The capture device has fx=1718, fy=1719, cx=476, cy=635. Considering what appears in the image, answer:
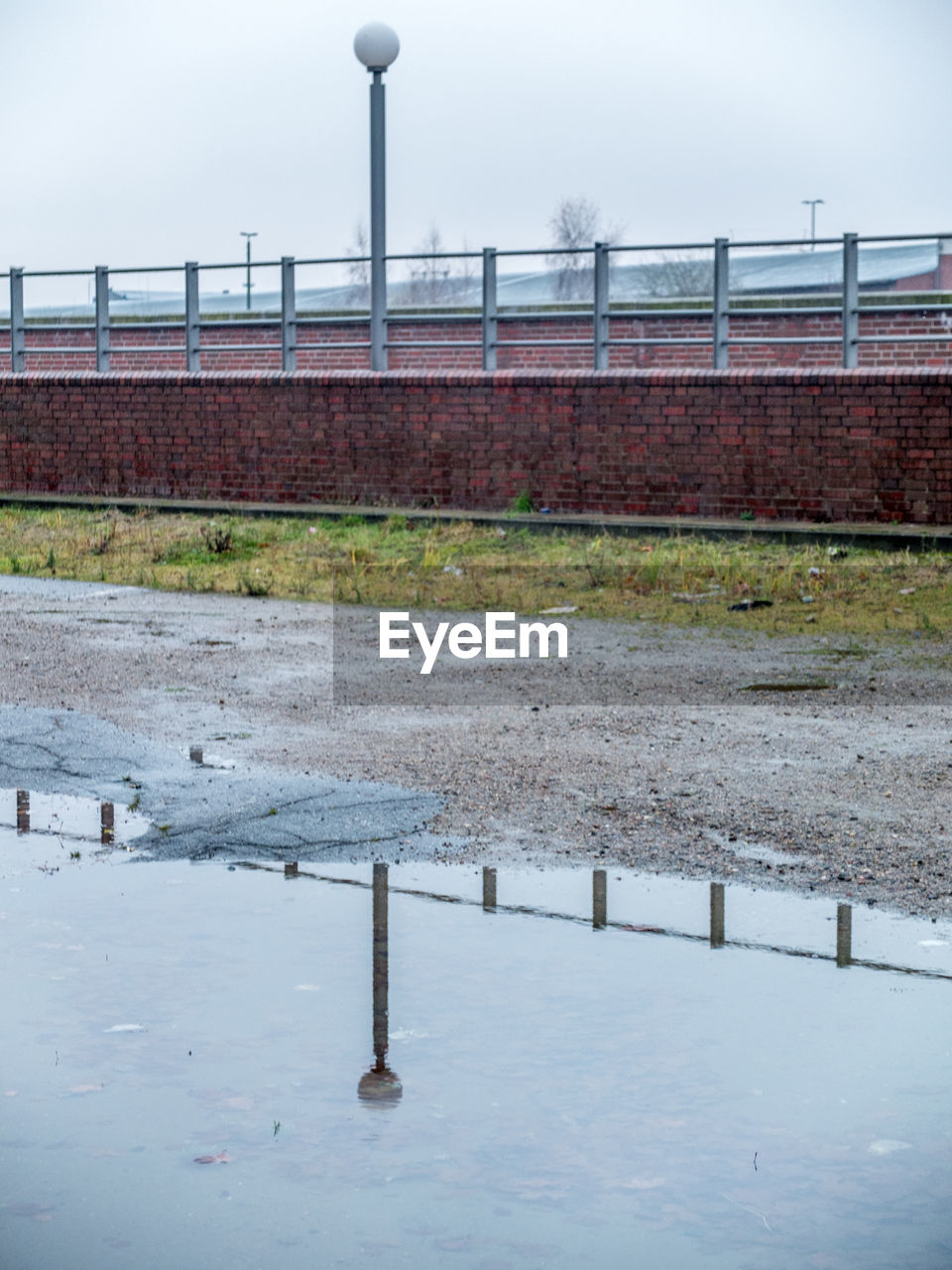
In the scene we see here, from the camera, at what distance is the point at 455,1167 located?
2.98 meters

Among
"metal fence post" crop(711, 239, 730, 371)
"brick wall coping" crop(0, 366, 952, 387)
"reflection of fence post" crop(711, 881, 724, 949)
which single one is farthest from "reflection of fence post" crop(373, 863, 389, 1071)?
"metal fence post" crop(711, 239, 730, 371)

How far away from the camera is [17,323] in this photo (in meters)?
20.0

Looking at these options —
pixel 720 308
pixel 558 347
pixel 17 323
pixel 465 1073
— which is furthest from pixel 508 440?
pixel 465 1073

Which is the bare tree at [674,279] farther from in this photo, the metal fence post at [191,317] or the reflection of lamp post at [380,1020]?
the reflection of lamp post at [380,1020]

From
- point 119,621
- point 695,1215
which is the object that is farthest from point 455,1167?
point 119,621

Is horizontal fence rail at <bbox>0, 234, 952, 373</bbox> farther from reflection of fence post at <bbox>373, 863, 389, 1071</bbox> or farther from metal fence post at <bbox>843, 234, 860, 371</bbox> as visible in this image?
reflection of fence post at <bbox>373, 863, 389, 1071</bbox>

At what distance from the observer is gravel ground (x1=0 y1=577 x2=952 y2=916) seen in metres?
5.12

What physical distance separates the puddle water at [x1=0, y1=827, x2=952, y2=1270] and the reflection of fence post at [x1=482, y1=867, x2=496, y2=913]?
1 cm

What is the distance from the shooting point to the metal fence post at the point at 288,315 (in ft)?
56.3

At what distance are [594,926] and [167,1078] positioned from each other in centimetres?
134

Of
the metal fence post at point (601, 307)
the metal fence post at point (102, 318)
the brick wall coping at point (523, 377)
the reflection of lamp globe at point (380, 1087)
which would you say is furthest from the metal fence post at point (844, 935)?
the metal fence post at point (102, 318)

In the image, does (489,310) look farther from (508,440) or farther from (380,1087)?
(380,1087)

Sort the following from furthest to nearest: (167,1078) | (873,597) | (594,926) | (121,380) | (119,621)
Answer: (121,380), (873,597), (119,621), (594,926), (167,1078)

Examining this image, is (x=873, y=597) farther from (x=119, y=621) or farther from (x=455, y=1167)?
(x=455, y=1167)
